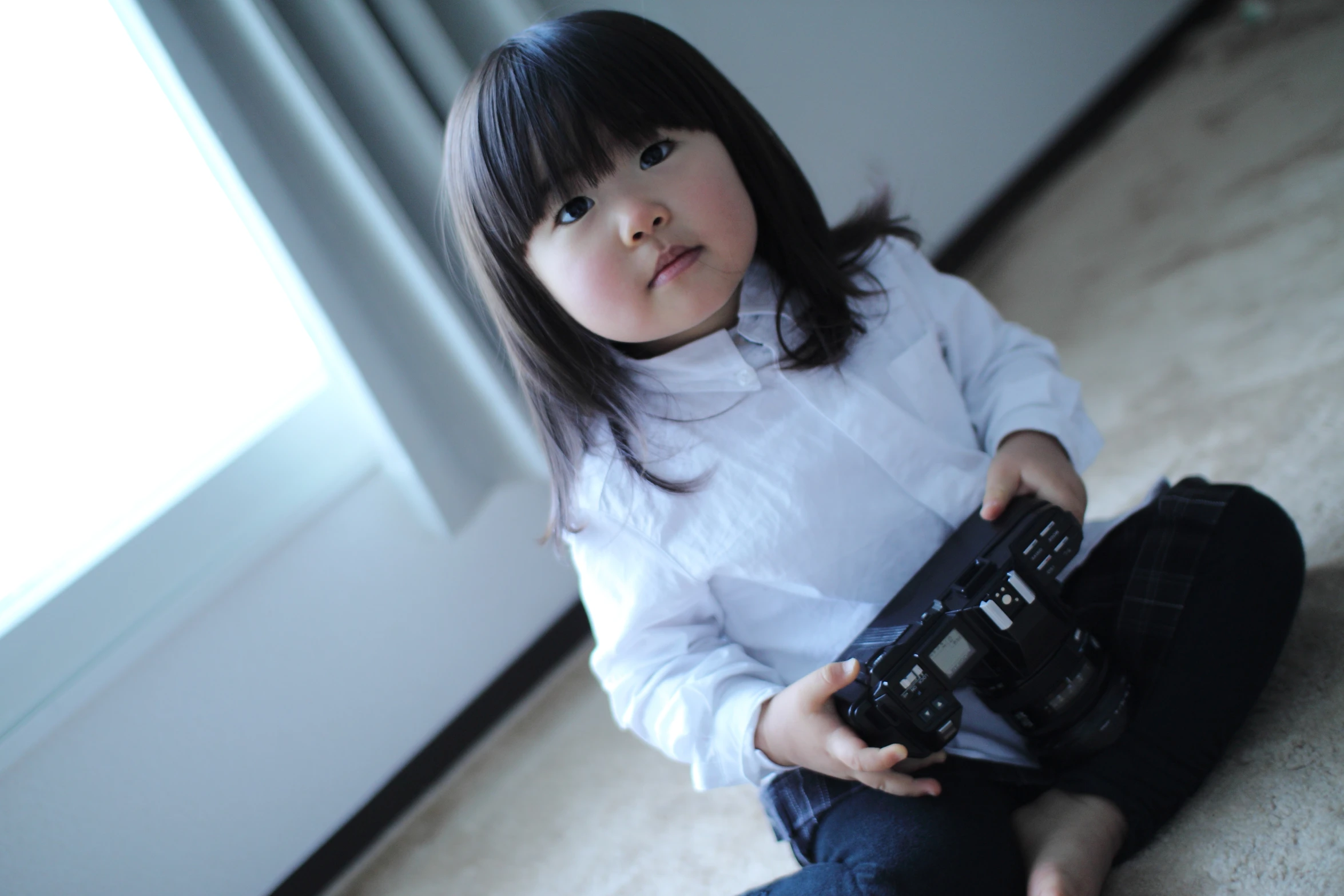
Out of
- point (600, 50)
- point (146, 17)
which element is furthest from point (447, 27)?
point (600, 50)

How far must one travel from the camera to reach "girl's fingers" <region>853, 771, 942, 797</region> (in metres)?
0.66

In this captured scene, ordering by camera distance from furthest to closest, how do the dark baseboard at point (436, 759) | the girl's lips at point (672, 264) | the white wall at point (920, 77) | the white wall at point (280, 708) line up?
1. the white wall at point (920, 77)
2. the dark baseboard at point (436, 759)
3. the white wall at point (280, 708)
4. the girl's lips at point (672, 264)

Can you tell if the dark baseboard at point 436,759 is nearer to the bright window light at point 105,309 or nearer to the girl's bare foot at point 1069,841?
the bright window light at point 105,309

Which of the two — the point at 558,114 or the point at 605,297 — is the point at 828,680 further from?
the point at 558,114

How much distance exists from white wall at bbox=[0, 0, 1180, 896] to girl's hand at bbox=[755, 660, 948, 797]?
0.55 meters

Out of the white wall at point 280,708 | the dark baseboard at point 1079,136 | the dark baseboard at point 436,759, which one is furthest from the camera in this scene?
the dark baseboard at point 1079,136

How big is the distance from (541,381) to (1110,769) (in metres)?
0.51

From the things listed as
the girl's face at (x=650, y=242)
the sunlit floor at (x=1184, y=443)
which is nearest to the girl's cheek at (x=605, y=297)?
the girl's face at (x=650, y=242)

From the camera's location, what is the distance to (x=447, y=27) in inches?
40.4

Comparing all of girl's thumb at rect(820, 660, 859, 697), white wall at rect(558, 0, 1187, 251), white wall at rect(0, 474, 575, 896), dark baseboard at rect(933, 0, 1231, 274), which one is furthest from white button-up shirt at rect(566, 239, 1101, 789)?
dark baseboard at rect(933, 0, 1231, 274)

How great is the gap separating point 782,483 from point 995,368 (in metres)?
0.25

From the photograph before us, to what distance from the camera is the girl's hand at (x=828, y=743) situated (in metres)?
0.63

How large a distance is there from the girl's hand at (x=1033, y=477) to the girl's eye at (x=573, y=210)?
1.21 feet

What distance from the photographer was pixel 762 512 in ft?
2.53
